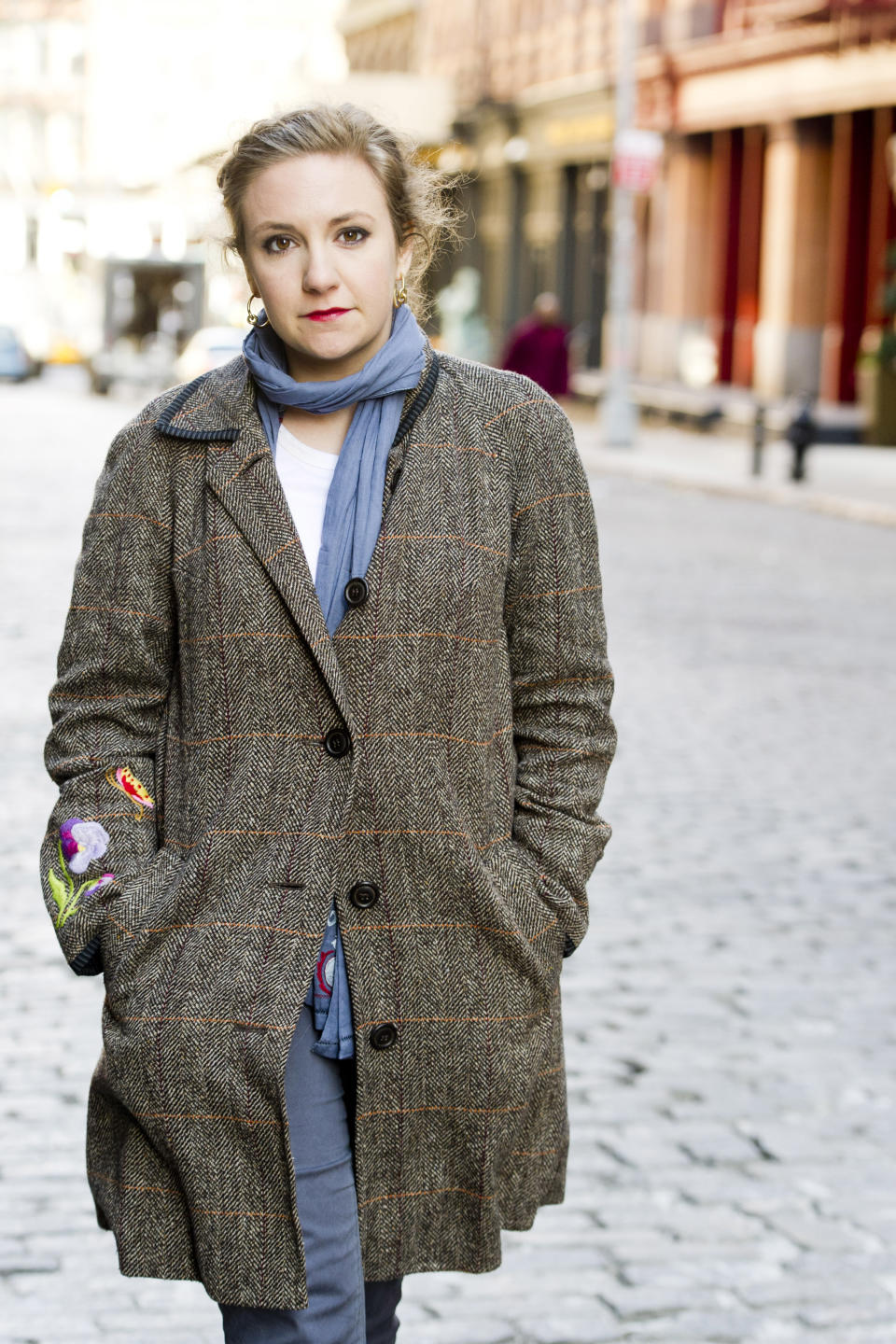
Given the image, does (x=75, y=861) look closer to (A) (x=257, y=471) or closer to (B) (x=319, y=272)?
(A) (x=257, y=471)

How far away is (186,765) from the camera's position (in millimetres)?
2758

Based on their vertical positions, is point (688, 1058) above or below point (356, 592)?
below

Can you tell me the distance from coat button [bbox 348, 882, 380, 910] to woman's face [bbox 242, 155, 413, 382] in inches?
24.7

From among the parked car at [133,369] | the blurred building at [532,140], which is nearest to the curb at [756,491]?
the blurred building at [532,140]

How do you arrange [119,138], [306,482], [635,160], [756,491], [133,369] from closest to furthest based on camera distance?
[306,482]
[756,491]
[635,160]
[133,369]
[119,138]

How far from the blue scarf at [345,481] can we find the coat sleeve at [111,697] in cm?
18

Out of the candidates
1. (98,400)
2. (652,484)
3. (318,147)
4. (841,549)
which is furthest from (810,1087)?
(98,400)

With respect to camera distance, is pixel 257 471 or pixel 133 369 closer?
pixel 257 471

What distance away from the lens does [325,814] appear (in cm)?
262

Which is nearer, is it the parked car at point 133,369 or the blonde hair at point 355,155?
the blonde hair at point 355,155

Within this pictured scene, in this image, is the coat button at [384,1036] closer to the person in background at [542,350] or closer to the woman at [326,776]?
the woman at [326,776]

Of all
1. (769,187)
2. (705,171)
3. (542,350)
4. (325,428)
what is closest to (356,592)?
(325,428)

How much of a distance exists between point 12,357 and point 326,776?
46771 mm

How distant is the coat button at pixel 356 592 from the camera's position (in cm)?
262
